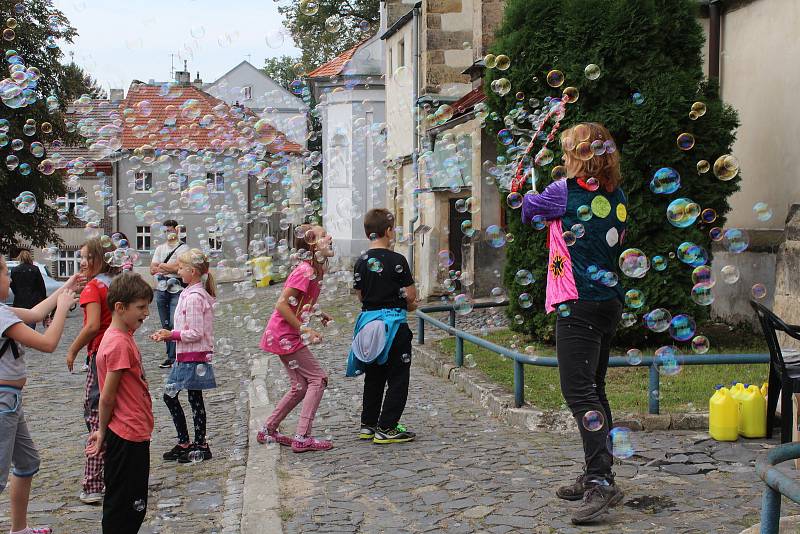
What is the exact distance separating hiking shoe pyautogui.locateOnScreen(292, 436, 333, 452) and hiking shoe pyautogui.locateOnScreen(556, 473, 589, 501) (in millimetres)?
2093

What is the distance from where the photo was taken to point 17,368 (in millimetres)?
4598

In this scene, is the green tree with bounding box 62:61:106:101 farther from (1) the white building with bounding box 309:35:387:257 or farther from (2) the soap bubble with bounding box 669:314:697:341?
(2) the soap bubble with bounding box 669:314:697:341

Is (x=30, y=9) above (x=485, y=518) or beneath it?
above

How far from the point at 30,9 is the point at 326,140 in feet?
41.4

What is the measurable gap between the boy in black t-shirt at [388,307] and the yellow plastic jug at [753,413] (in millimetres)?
2280

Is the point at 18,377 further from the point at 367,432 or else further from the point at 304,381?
the point at 367,432

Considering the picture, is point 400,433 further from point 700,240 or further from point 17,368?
point 700,240

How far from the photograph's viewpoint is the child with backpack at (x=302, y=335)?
6559 mm

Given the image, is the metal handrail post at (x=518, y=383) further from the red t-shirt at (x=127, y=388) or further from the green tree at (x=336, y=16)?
the green tree at (x=336, y=16)

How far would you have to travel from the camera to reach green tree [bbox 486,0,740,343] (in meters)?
9.53

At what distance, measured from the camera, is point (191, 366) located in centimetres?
646

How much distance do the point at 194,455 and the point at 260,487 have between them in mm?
1108

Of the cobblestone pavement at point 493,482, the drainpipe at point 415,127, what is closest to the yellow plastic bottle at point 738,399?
the cobblestone pavement at point 493,482

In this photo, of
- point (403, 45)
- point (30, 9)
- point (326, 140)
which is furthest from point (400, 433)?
point (326, 140)
